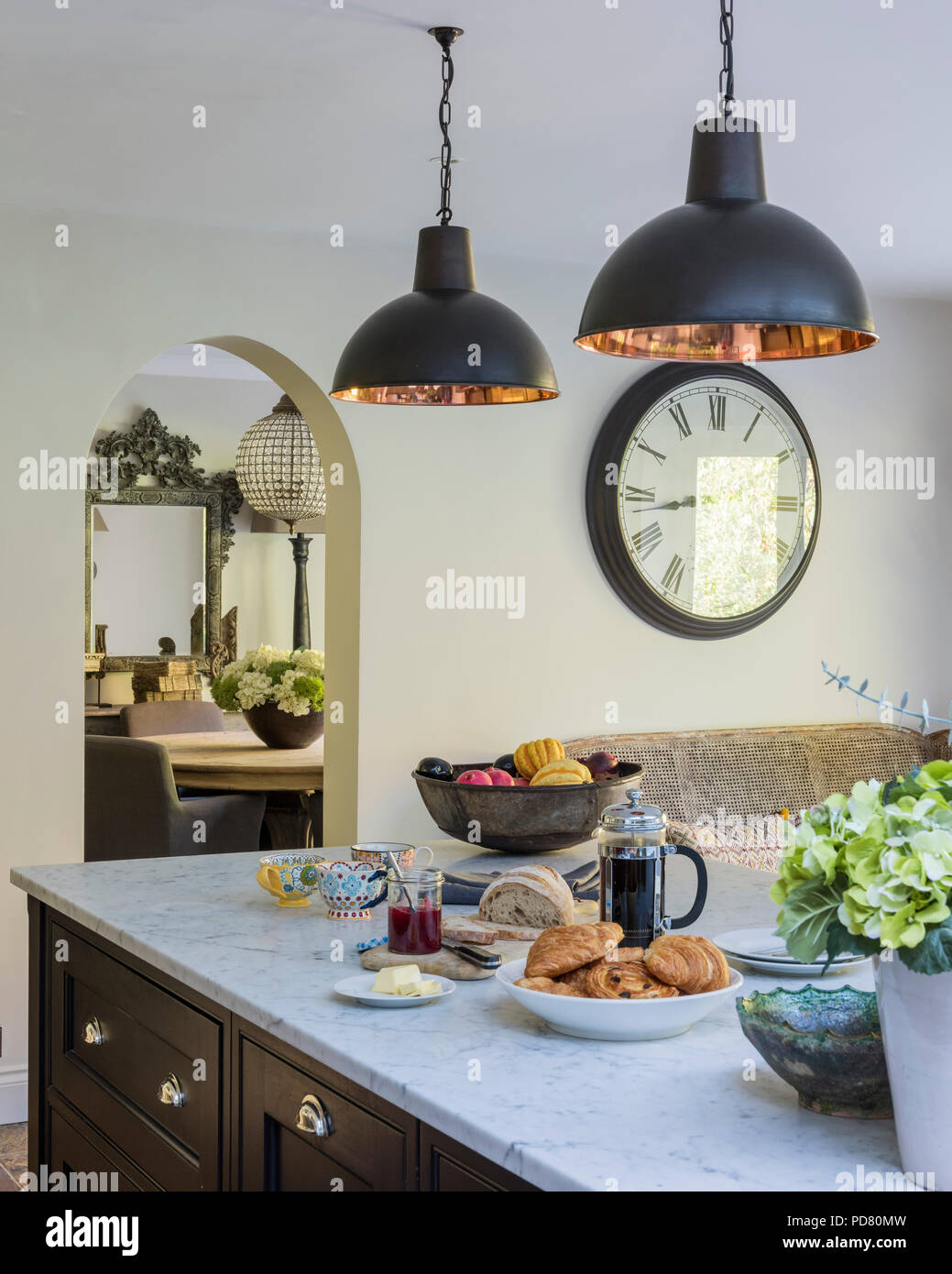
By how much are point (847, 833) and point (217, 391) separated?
258 inches

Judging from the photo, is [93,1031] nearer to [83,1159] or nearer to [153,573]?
[83,1159]

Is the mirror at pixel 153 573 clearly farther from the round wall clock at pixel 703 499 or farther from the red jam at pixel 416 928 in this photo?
the red jam at pixel 416 928

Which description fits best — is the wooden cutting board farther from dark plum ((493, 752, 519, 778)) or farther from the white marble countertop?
dark plum ((493, 752, 519, 778))

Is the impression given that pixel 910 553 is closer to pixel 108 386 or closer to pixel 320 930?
pixel 108 386

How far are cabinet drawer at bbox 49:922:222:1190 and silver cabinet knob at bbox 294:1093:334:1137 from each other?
23 centimetres

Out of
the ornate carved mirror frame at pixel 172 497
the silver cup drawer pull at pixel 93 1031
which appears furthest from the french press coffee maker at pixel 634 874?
the ornate carved mirror frame at pixel 172 497

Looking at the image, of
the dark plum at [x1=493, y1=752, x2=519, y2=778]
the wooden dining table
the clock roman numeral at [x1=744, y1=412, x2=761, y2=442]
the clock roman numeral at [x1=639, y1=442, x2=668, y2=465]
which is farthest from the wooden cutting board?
the clock roman numeral at [x1=744, y1=412, x2=761, y2=442]

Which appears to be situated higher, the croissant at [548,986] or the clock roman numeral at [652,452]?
the clock roman numeral at [652,452]

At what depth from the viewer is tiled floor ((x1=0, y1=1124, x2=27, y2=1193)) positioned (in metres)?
3.18

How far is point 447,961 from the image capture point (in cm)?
173

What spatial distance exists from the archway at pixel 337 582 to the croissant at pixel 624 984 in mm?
2593

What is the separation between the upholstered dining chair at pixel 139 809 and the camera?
4098 millimetres

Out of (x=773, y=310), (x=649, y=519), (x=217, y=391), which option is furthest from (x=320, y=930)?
(x=217, y=391)

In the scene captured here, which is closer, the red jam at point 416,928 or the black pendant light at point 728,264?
the black pendant light at point 728,264
